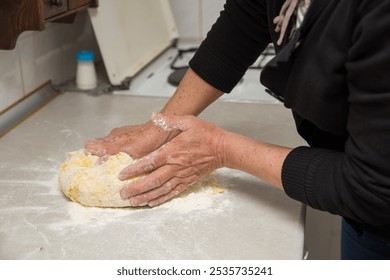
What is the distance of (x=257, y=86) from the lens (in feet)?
4.92

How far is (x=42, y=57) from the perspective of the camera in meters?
1.37

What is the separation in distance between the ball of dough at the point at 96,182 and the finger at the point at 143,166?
0.03ft

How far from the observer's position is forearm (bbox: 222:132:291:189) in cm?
82

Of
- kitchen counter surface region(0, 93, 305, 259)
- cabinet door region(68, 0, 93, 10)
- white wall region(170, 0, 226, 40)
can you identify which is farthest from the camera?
white wall region(170, 0, 226, 40)

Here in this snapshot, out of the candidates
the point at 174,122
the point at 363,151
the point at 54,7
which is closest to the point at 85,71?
the point at 54,7

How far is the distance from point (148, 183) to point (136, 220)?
0.07 metres

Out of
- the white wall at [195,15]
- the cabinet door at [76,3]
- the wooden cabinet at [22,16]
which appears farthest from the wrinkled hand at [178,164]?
the white wall at [195,15]

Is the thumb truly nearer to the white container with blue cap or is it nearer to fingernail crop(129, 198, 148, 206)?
fingernail crop(129, 198, 148, 206)

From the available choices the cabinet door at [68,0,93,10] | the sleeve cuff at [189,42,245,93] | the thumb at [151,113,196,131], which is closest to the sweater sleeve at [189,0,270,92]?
the sleeve cuff at [189,42,245,93]

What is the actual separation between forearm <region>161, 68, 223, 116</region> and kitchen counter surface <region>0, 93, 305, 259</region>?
0.15m

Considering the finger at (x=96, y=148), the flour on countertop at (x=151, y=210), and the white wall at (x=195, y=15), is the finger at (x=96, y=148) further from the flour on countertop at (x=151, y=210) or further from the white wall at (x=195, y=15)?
the white wall at (x=195, y=15)

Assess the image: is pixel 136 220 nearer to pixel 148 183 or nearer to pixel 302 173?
pixel 148 183
